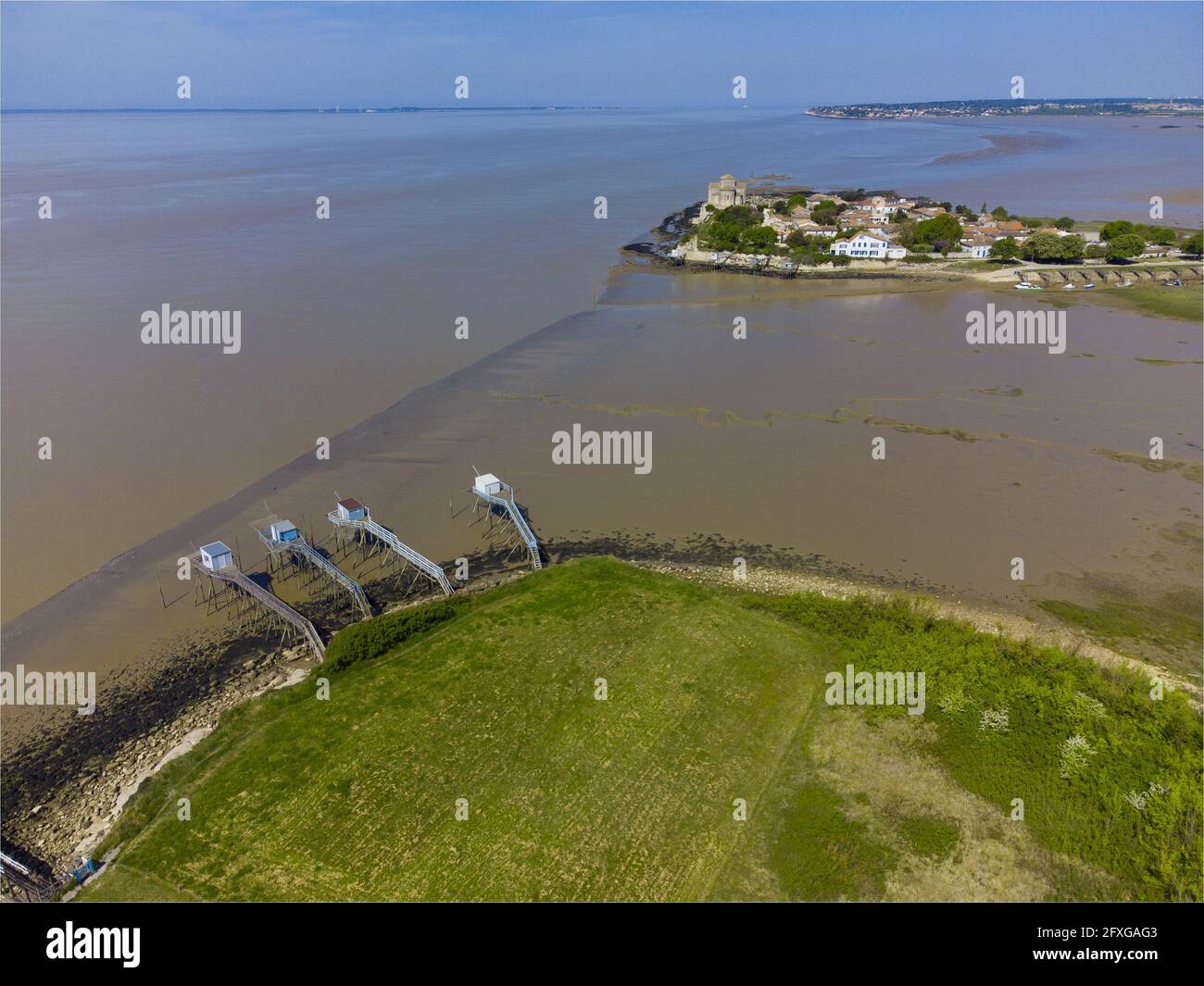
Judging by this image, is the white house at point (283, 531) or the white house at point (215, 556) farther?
the white house at point (283, 531)

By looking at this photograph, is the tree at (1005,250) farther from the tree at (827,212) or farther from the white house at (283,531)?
the white house at (283,531)

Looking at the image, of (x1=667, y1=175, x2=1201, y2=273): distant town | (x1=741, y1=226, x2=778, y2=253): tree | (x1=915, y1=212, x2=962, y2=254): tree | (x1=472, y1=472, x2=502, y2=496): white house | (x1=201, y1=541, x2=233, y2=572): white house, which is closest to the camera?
(x1=201, y1=541, x2=233, y2=572): white house

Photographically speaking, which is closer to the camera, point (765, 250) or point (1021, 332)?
point (1021, 332)

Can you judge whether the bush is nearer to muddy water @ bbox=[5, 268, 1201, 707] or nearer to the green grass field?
the green grass field

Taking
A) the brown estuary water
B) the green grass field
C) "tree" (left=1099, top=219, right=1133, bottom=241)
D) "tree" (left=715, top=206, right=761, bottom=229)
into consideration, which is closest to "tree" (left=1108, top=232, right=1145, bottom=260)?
"tree" (left=1099, top=219, right=1133, bottom=241)

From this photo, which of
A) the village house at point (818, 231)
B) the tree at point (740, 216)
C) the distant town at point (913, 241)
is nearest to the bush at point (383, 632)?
the distant town at point (913, 241)
